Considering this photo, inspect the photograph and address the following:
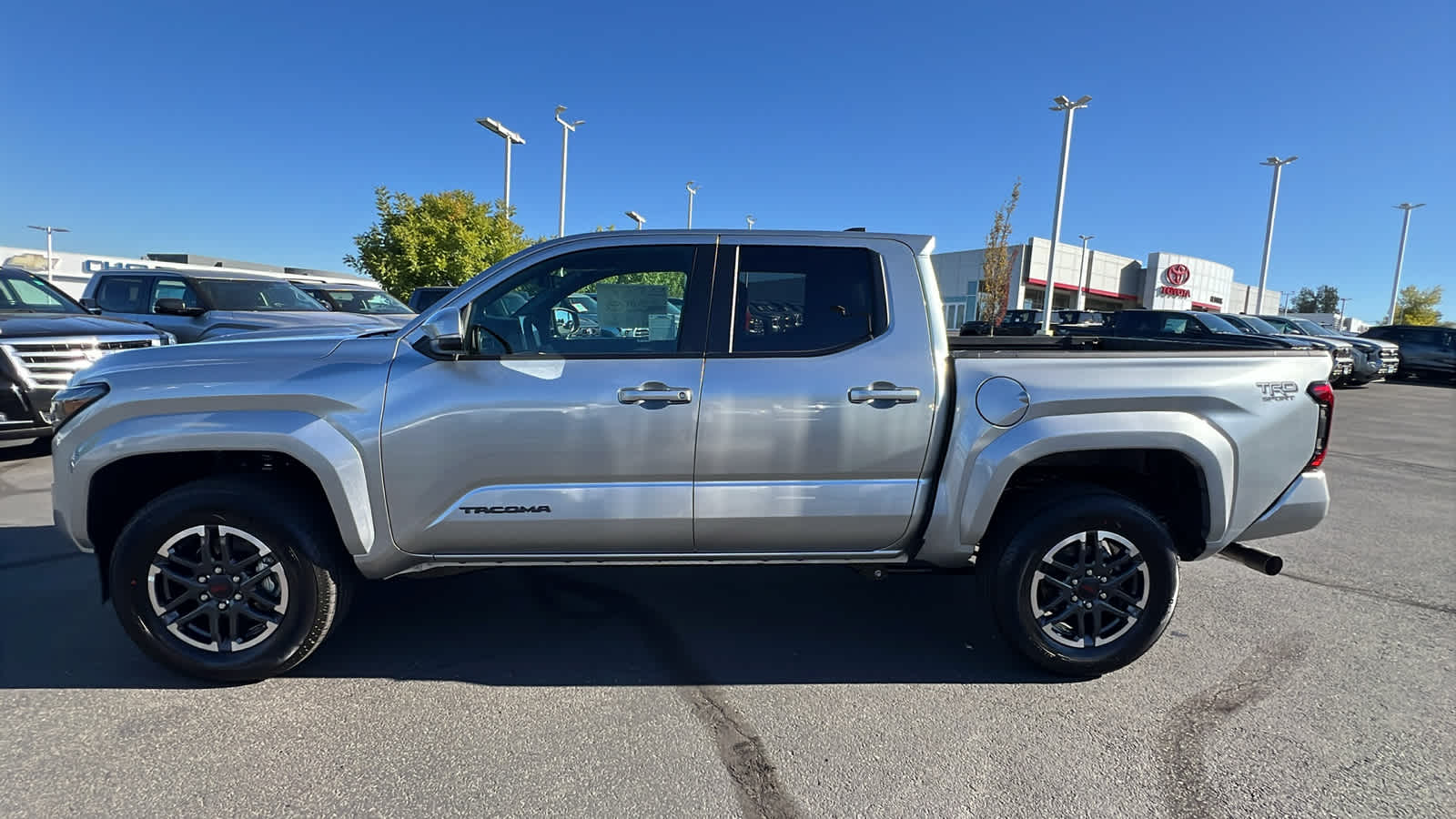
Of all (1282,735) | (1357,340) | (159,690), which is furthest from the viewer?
(1357,340)

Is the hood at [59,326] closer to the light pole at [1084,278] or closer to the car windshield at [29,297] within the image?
the car windshield at [29,297]

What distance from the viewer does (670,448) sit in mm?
3166

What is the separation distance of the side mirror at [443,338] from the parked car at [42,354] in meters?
5.12

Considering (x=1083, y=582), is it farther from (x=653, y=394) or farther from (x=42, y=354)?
(x=42, y=354)

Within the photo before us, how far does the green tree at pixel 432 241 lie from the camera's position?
2625cm

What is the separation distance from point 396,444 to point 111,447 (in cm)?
112

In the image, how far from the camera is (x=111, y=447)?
3072 mm

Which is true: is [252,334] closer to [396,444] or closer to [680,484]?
[396,444]

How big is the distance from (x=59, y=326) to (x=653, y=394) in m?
7.17

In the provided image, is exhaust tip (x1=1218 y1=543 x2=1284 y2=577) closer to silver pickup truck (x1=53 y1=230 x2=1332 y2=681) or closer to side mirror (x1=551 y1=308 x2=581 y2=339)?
silver pickup truck (x1=53 y1=230 x2=1332 y2=681)

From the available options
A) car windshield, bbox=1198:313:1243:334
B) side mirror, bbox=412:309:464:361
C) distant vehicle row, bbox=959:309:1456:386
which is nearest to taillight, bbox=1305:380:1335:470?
side mirror, bbox=412:309:464:361

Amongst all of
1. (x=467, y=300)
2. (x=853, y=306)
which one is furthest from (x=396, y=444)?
(x=853, y=306)

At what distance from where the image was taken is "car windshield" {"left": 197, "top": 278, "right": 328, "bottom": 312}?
987 centimetres

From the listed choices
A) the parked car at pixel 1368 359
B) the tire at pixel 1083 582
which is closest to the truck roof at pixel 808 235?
the tire at pixel 1083 582
